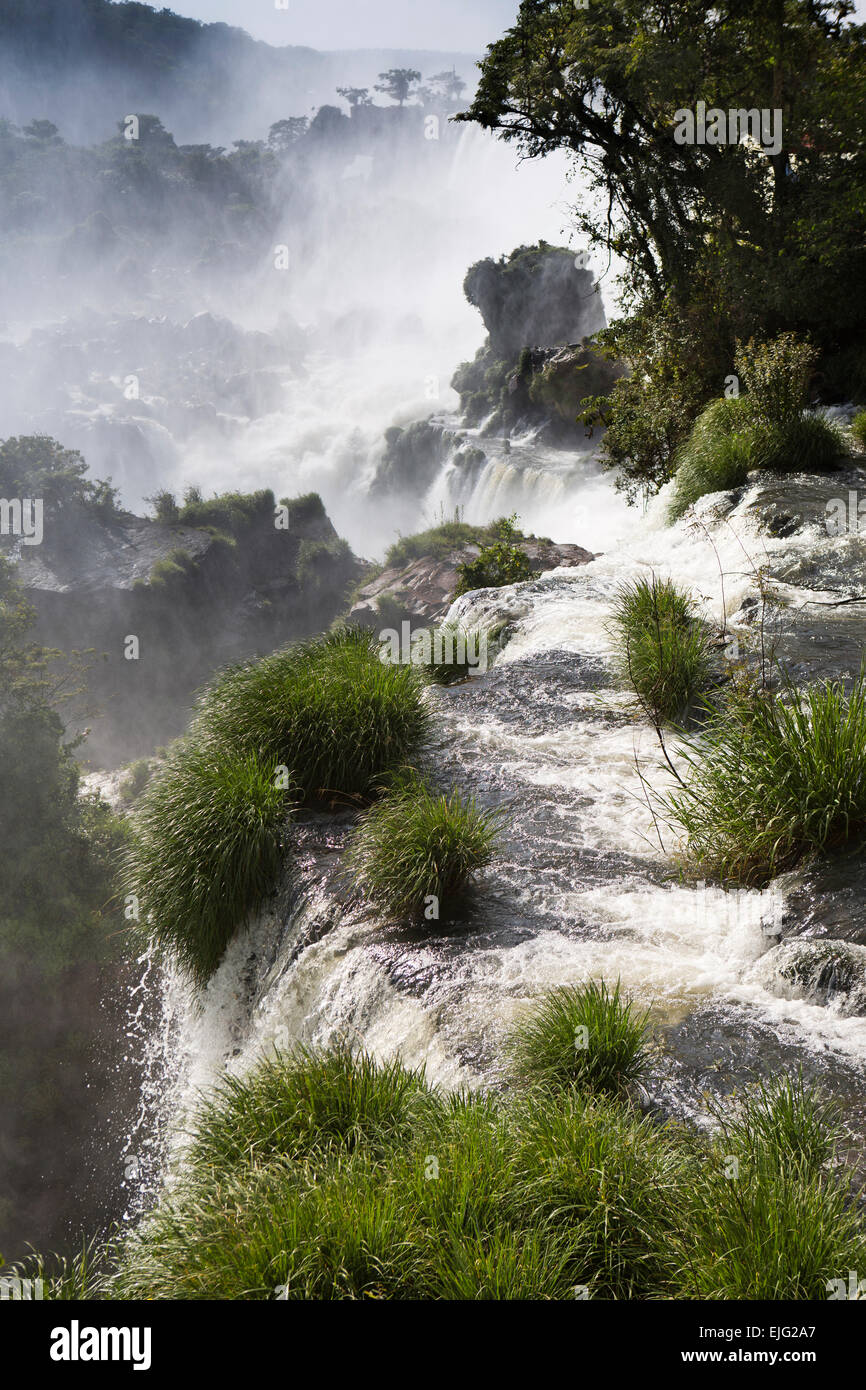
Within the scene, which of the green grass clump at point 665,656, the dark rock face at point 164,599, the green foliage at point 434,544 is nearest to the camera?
→ the green grass clump at point 665,656

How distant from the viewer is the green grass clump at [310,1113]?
326cm

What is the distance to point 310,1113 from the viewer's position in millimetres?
3369

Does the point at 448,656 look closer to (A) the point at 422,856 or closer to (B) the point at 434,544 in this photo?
(A) the point at 422,856

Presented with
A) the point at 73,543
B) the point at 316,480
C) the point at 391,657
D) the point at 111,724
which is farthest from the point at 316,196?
the point at 391,657

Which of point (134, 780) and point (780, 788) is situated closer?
point (780, 788)

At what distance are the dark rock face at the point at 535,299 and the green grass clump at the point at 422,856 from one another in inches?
2565

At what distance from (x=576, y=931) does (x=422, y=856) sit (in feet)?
3.31

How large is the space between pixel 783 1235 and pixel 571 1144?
2.46ft

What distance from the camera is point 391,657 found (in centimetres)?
790
